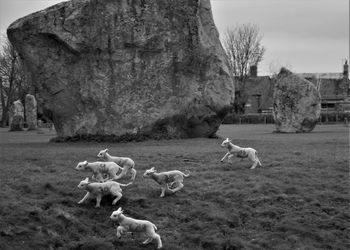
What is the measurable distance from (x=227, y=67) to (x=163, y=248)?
1657 cm

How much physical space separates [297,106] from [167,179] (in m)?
22.3

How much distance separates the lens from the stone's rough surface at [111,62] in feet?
77.2

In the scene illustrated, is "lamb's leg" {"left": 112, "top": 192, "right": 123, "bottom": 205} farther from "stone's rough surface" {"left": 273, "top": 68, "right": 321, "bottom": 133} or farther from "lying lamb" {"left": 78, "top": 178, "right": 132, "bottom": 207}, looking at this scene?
"stone's rough surface" {"left": 273, "top": 68, "right": 321, "bottom": 133}

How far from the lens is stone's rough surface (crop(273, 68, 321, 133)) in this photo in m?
34.0

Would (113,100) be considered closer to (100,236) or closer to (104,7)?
(104,7)

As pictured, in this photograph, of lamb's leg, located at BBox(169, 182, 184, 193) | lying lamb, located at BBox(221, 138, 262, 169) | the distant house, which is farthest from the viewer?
the distant house

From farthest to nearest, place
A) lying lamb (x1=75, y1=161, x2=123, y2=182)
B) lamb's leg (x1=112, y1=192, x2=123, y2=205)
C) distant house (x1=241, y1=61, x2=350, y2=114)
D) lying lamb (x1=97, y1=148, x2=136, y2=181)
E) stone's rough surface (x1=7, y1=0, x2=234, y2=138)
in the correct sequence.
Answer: distant house (x1=241, y1=61, x2=350, y2=114) → stone's rough surface (x1=7, y1=0, x2=234, y2=138) → lying lamb (x1=97, y1=148, x2=136, y2=181) → lying lamb (x1=75, y1=161, x2=123, y2=182) → lamb's leg (x1=112, y1=192, x2=123, y2=205)

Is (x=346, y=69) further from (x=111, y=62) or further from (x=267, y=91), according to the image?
(x=111, y=62)

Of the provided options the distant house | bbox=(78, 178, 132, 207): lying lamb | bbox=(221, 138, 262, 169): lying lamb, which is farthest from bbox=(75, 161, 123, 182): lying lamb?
the distant house

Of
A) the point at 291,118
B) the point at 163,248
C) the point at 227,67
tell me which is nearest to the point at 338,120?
the point at 291,118

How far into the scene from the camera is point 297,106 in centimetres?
3406

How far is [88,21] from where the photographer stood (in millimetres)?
23609

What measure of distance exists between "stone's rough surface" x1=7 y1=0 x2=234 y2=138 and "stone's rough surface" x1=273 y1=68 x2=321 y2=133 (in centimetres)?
1149

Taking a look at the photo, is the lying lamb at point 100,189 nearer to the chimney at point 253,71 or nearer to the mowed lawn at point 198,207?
the mowed lawn at point 198,207
